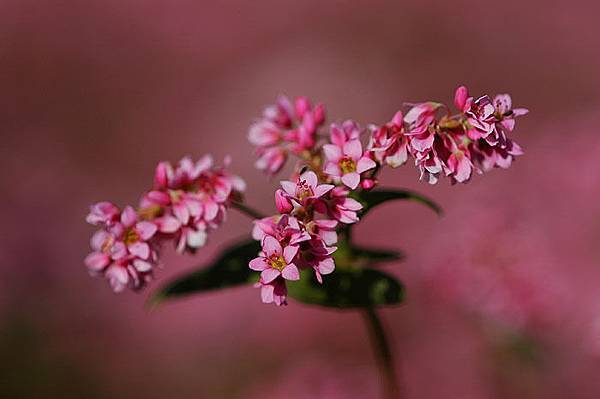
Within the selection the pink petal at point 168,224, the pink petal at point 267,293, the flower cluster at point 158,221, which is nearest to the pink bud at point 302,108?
the flower cluster at point 158,221

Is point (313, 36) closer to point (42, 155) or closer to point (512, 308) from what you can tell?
point (42, 155)

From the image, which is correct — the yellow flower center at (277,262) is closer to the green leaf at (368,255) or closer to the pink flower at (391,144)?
the pink flower at (391,144)

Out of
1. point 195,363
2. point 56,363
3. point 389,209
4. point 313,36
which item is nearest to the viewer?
point 56,363

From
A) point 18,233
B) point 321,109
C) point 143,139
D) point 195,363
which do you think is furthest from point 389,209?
point 321,109

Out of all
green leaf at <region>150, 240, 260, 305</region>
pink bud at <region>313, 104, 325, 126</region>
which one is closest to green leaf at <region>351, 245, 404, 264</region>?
green leaf at <region>150, 240, 260, 305</region>

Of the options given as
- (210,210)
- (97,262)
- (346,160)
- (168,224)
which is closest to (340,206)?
(346,160)

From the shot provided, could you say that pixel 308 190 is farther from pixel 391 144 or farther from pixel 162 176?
pixel 162 176
